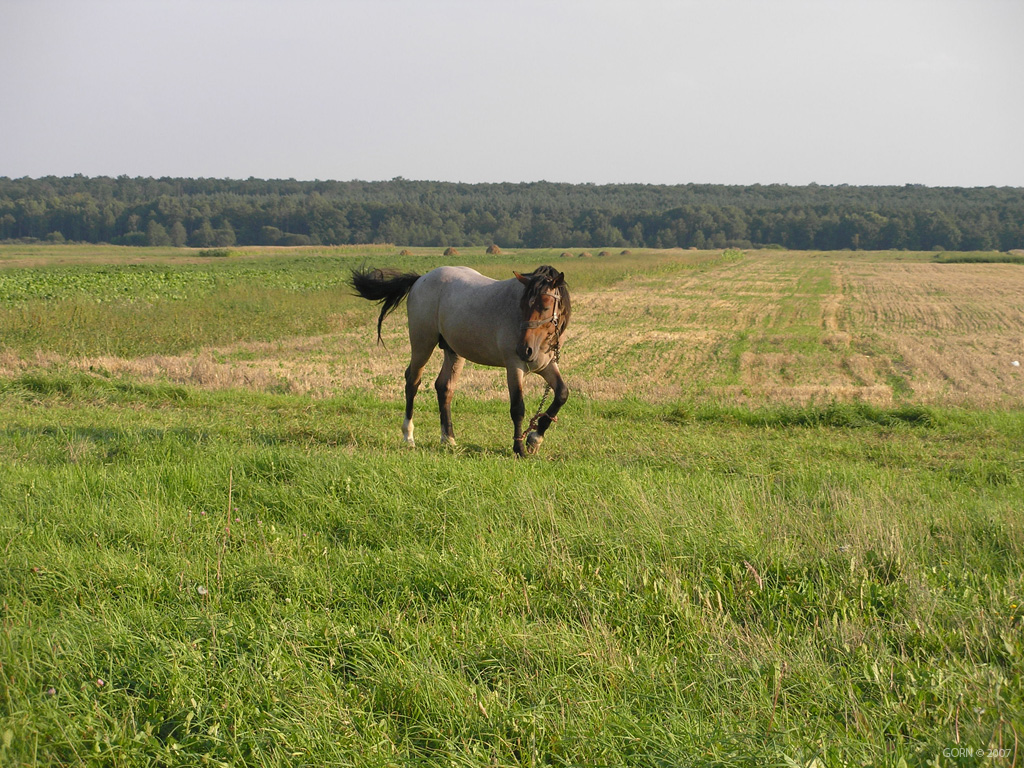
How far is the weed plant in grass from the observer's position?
8.55 ft

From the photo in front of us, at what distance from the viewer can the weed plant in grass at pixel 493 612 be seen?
8.55 ft

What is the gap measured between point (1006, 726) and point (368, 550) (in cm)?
325

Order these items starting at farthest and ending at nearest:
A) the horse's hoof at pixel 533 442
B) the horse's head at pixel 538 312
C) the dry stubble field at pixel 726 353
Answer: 1. the dry stubble field at pixel 726 353
2. the horse's hoof at pixel 533 442
3. the horse's head at pixel 538 312

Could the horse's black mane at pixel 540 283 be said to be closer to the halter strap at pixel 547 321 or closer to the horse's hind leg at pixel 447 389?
the halter strap at pixel 547 321

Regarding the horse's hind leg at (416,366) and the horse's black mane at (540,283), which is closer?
the horse's black mane at (540,283)

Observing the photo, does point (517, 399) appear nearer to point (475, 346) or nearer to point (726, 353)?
point (475, 346)

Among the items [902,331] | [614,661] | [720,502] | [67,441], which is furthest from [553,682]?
[902,331]

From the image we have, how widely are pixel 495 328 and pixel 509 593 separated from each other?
472 cm

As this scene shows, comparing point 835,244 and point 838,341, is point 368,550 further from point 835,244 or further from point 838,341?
point 835,244

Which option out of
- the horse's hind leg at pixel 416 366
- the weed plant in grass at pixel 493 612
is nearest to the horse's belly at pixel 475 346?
the horse's hind leg at pixel 416 366

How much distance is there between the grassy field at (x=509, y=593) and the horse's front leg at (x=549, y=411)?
0.36 m

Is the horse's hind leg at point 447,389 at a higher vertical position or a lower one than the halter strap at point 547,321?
lower

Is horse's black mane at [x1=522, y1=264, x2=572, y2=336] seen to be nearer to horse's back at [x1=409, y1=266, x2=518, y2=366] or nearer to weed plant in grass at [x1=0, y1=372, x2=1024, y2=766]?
horse's back at [x1=409, y1=266, x2=518, y2=366]

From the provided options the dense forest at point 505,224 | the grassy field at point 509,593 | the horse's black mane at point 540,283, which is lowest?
the grassy field at point 509,593
